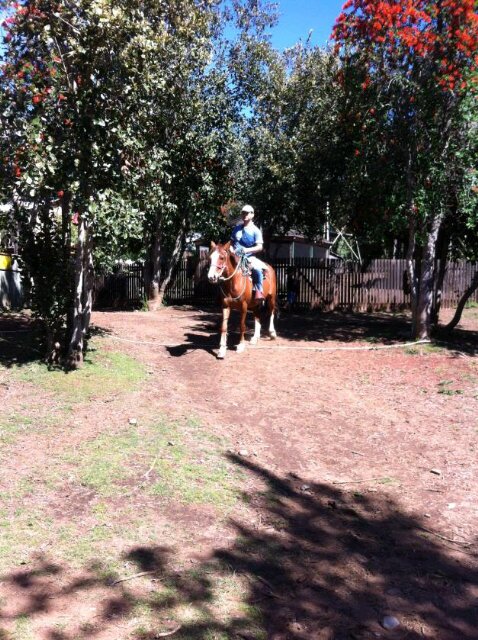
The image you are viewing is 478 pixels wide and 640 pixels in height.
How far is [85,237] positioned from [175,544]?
497 centimetres

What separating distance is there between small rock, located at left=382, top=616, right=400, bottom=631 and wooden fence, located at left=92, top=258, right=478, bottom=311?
16994 millimetres

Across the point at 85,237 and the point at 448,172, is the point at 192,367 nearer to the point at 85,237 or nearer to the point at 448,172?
the point at 85,237

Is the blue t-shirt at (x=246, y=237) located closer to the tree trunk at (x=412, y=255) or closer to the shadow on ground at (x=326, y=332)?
the shadow on ground at (x=326, y=332)

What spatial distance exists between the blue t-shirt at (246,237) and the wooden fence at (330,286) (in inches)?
403

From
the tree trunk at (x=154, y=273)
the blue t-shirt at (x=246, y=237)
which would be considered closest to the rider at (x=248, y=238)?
the blue t-shirt at (x=246, y=237)

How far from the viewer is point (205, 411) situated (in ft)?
24.5

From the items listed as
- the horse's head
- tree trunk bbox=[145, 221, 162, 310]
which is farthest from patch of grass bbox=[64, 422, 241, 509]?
tree trunk bbox=[145, 221, 162, 310]

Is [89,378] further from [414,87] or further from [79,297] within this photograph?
[414,87]

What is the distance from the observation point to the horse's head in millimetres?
9211

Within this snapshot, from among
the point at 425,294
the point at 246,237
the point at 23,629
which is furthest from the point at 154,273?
the point at 23,629

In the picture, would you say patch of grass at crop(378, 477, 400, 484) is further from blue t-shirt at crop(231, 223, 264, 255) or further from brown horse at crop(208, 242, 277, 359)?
blue t-shirt at crop(231, 223, 264, 255)

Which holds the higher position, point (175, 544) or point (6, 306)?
point (6, 306)

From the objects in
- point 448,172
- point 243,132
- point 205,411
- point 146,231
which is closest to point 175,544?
point 205,411

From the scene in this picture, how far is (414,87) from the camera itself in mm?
10289
